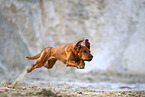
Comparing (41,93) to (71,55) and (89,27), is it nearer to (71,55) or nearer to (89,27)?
(71,55)

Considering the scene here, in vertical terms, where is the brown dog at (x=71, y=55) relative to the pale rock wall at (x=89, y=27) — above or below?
below

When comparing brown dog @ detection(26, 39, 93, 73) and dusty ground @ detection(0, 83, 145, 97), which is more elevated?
brown dog @ detection(26, 39, 93, 73)

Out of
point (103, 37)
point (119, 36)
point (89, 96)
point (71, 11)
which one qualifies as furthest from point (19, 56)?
point (89, 96)

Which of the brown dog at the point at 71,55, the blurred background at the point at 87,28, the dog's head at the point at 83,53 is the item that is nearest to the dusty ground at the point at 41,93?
the brown dog at the point at 71,55

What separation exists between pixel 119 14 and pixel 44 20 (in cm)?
265

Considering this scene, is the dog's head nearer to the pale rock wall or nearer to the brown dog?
the brown dog

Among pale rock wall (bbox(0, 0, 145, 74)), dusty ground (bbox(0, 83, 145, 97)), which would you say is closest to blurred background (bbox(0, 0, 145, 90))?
pale rock wall (bbox(0, 0, 145, 74))

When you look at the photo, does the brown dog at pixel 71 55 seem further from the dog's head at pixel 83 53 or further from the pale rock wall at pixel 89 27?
the pale rock wall at pixel 89 27

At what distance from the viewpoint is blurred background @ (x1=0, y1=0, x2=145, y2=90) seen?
7.28 metres

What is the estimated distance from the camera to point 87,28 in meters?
7.59

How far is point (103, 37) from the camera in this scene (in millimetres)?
7555

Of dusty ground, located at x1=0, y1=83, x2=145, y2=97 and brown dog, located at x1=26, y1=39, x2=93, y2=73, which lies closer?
brown dog, located at x1=26, y1=39, x2=93, y2=73

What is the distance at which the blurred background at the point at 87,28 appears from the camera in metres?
7.28

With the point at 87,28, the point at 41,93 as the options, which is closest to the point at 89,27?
the point at 87,28
